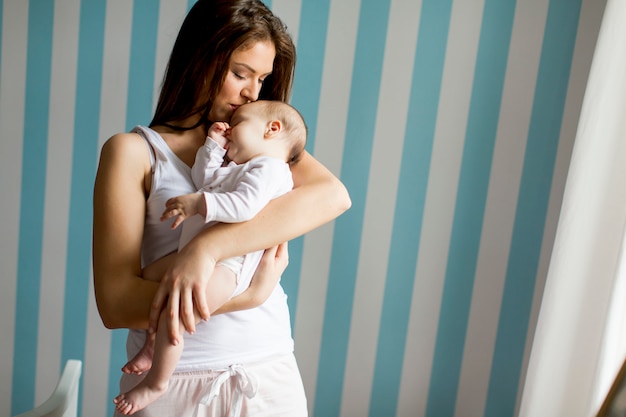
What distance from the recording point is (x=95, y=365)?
6.84 ft

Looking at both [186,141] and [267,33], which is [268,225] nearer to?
[186,141]

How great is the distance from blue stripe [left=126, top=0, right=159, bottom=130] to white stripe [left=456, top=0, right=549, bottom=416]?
1072mm

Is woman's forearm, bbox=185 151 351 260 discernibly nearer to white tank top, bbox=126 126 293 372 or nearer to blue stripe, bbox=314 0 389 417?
white tank top, bbox=126 126 293 372

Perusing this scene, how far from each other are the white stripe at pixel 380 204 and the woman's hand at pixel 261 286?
86 cm

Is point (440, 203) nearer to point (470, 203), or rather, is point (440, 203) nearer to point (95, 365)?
point (470, 203)

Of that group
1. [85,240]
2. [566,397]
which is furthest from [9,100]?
[566,397]

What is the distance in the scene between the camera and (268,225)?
3.79ft

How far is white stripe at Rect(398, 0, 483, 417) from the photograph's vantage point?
77.5 inches

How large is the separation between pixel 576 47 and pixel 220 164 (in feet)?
4.23

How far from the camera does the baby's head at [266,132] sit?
1224 mm

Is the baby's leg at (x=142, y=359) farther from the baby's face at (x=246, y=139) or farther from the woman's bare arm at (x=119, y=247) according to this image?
the baby's face at (x=246, y=139)

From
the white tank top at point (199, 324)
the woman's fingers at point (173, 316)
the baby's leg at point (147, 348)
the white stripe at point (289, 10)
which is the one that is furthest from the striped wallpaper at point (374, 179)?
the woman's fingers at point (173, 316)

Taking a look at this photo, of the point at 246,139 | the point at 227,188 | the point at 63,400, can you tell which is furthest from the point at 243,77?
the point at 63,400

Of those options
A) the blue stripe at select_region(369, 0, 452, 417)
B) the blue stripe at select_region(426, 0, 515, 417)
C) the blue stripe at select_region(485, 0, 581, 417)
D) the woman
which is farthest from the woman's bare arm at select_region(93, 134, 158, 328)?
the blue stripe at select_region(485, 0, 581, 417)
